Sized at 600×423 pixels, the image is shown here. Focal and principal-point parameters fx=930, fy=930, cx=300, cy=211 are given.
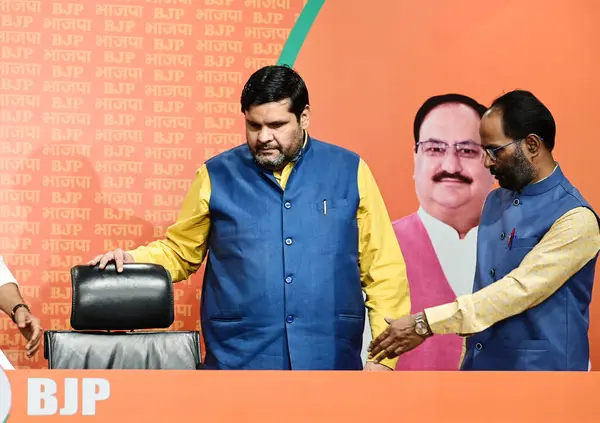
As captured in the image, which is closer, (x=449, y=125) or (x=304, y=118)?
(x=304, y=118)

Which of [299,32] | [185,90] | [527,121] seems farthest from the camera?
[299,32]

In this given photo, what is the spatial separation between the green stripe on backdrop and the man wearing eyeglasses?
2.04ft

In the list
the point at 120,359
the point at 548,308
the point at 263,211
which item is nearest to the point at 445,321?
the point at 548,308

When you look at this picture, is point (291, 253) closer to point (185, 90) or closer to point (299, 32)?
point (185, 90)

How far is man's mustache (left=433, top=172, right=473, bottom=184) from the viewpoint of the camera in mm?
4191

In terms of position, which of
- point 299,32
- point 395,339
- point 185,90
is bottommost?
point 395,339

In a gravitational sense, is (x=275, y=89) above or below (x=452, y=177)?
above

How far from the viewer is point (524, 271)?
2980 mm

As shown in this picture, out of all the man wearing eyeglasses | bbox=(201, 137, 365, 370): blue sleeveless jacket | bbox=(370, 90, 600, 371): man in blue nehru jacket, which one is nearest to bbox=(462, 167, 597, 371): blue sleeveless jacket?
bbox=(370, 90, 600, 371): man in blue nehru jacket

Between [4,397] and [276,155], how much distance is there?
138cm

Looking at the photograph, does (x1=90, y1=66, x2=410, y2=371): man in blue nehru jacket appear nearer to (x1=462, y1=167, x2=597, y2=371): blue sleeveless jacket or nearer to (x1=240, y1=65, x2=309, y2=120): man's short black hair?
(x1=240, y1=65, x2=309, y2=120): man's short black hair

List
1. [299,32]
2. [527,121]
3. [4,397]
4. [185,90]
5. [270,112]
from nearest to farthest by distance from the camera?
[4,397], [270,112], [527,121], [185,90], [299,32]

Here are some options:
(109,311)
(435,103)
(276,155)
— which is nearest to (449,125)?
(435,103)

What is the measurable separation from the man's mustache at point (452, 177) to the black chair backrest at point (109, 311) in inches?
63.8
